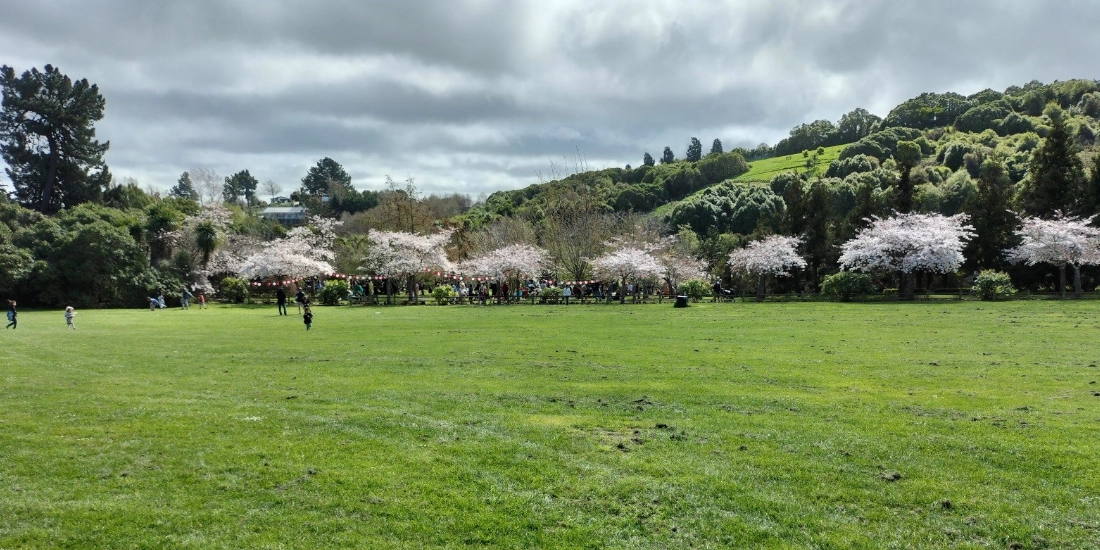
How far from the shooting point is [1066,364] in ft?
42.1

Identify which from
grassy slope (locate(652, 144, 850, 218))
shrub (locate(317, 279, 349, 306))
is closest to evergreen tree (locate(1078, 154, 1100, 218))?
shrub (locate(317, 279, 349, 306))

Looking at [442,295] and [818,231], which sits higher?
[818,231]

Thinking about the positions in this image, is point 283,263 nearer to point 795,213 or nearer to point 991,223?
point 795,213

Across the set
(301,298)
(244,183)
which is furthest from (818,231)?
(244,183)

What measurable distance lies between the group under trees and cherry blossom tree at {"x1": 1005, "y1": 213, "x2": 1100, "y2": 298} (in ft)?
271

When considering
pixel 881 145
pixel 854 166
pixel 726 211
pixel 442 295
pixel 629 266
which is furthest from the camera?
pixel 881 145

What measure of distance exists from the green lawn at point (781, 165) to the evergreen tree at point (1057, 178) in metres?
60.1

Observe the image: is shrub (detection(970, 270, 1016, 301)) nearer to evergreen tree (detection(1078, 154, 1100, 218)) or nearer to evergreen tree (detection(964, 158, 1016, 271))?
evergreen tree (detection(964, 158, 1016, 271))

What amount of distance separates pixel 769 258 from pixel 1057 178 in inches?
801

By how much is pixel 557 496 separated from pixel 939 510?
367cm

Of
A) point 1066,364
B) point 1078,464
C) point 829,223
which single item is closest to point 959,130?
point 829,223

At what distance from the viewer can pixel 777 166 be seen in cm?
11956

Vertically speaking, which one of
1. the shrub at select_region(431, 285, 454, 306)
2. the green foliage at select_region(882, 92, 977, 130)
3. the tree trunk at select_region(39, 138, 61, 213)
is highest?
the green foliage at select_region(882, 92, 977, 130)

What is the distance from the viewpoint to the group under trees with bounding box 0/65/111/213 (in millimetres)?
58125
